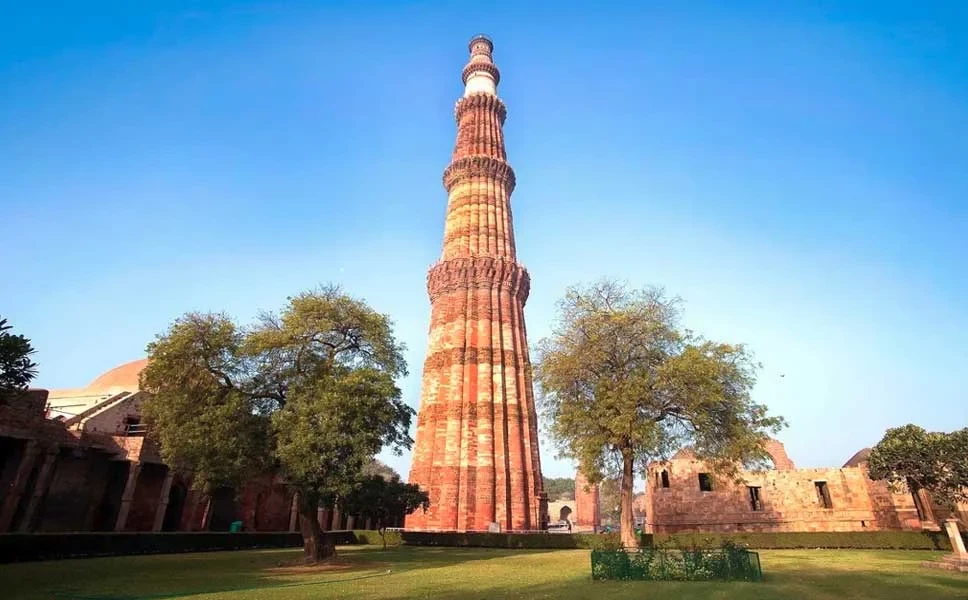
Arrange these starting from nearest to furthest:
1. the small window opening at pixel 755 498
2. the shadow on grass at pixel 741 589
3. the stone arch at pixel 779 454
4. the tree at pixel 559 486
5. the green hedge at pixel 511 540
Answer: the shadow on grass at pixel 741 589 → the green hedge at pixel 511 540 → the small window opening at pixel 755 498 → the stone arch at pixel 779 454 → the tree at pixel 559 486

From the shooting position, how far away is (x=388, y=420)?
2003 centimetres

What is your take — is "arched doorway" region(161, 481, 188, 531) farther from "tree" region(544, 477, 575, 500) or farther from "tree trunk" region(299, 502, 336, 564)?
"tree" region(544, 477, 575, 500)

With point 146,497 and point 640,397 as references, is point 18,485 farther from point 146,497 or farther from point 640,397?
point 640,397

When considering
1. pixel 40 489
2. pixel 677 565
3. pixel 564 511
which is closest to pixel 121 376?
pixel 40 489

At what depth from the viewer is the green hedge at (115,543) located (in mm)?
19344

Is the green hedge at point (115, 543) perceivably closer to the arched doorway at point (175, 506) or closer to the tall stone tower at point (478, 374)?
the arched doorway at point (175, 506)

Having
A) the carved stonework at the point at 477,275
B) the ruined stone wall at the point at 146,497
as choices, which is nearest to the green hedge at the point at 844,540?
the carved stonework at the point at 477,275

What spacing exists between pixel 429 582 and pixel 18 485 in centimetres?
2009

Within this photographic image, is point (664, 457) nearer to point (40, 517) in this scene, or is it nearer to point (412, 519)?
point (412, 519)

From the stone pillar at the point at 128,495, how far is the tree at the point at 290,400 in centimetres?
865

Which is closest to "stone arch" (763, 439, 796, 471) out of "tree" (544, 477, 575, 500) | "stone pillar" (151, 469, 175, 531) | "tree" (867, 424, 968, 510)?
"tree" (867, 424, 968, 510)

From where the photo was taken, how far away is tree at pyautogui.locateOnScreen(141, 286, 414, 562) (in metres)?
18.7

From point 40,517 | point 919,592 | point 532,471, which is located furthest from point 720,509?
point 40,517

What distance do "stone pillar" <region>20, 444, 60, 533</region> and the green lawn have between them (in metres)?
5.77
